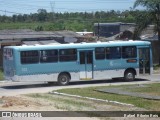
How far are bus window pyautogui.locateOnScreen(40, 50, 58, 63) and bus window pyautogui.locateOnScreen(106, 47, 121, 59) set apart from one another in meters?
3.62

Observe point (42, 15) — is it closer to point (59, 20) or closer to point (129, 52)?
point (59, 20)

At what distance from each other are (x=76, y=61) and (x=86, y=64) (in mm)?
697

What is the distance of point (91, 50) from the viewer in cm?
3020

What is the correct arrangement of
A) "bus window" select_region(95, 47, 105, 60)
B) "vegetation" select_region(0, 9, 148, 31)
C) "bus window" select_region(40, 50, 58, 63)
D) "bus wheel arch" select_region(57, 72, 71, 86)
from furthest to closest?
1. "vegetation" select_region(0, 9, 148, 31)
2. "bus window" select_region(95, 47, 105, 60)
3. "bus wheel arch" select_region(57, 72, 71, 86)
4. "bus window" select_region(40, 50, 58, 63)

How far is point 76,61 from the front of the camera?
29.8 metres

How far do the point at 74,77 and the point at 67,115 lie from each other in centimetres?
1426

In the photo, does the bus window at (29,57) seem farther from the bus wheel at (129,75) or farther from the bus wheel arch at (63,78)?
the bus wheel at (129,75)

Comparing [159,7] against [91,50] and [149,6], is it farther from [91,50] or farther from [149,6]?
[91,50]

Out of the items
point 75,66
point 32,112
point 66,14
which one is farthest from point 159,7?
point 66,14

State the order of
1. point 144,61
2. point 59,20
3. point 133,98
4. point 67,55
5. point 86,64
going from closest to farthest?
point 133,98 < point 67,55 < point 86,64 < point 144,61 < point 59,20

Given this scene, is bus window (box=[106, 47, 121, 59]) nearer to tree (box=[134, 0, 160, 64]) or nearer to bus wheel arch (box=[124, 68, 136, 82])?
bus wheel arch (box=[124, 68, 136, 82])


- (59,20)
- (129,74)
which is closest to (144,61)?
(129,74)

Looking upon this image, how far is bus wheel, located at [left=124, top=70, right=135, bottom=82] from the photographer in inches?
1223

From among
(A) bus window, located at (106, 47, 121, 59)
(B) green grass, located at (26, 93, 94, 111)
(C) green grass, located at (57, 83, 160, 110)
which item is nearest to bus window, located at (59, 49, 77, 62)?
(A) bus window, located at (106, 47, 121, 59)
